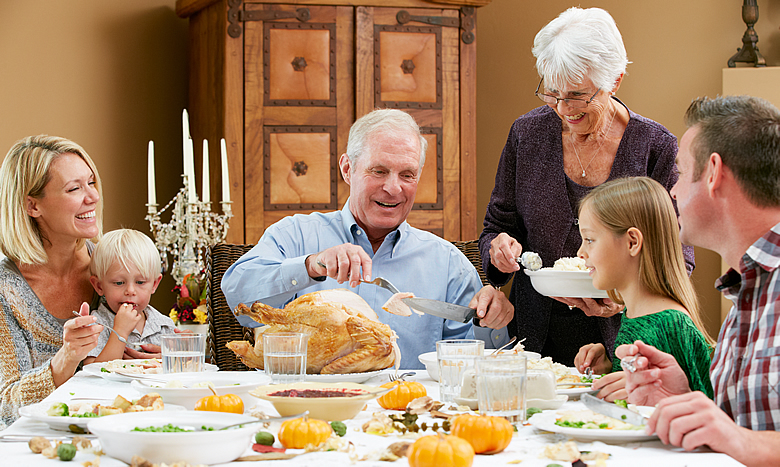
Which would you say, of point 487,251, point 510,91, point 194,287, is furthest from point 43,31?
point 487,251

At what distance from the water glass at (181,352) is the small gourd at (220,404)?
422mm

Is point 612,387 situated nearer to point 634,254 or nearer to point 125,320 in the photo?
point 634,254

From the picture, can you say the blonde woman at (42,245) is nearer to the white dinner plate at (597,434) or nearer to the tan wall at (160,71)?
the white dinner plate at (597,434)

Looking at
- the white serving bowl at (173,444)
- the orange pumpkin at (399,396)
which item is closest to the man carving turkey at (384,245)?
the orange pumpkin at (399,396)

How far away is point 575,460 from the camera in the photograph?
1053 mm

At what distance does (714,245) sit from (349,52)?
356cm

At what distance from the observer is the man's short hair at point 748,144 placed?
1.30 meters

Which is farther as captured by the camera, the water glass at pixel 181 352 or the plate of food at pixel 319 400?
the water glass at pixel 181 352

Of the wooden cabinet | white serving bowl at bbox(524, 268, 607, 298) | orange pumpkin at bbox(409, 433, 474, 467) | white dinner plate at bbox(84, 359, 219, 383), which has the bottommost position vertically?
white dinner plate at bbox(84, 359, 219, 383)

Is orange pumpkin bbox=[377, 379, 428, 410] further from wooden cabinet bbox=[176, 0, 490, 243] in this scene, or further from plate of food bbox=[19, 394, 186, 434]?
wooden cabinet bbox=[176, 0, 490, 243]

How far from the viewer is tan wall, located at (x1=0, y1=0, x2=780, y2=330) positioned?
15.4ft

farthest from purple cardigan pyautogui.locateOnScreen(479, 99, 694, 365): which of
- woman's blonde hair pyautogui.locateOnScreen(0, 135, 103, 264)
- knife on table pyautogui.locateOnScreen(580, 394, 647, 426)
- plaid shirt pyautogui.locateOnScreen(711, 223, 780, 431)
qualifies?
woman's blonde hair pyautogui.locateOnScreen(0, 135, 103, 264)

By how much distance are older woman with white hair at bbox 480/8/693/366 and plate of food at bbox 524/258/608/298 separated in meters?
0.14

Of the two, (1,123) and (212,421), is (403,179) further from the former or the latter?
(1,123)
